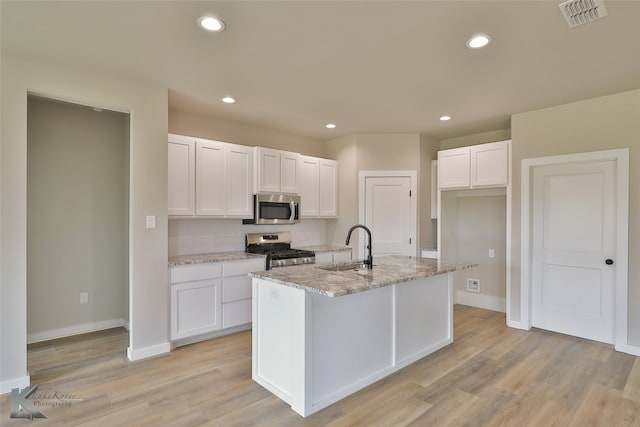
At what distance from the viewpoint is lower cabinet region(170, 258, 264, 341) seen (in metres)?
3.49

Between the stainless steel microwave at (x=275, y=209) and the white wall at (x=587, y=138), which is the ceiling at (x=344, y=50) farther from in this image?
the stainless steel microwave at (x=275, y=209)

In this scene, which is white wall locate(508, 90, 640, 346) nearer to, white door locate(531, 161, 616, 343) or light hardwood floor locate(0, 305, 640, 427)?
white door locate(531, 161, 616, 343)

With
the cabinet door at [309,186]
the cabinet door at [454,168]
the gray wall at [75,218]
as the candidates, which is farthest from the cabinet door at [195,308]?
the cabinet door at [454,168]

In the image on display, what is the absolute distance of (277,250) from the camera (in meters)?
4.75

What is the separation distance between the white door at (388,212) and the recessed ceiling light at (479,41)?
2832 mm

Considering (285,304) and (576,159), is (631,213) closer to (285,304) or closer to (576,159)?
(576,159)

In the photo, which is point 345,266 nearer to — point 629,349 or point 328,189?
point 328,189

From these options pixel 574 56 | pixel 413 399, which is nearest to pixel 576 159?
pixel 574 56

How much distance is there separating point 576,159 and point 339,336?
3.28 m

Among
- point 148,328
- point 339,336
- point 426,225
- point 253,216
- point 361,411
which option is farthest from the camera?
point 426,225

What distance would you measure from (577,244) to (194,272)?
4249 millimetres

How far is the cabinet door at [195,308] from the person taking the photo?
347cm

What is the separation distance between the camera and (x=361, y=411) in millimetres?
2383

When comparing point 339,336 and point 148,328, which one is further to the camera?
point 148,328
